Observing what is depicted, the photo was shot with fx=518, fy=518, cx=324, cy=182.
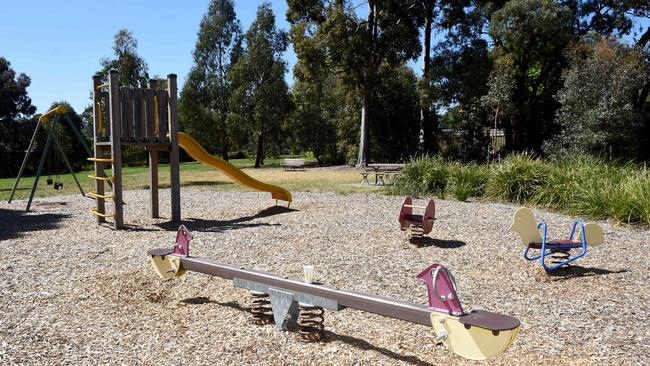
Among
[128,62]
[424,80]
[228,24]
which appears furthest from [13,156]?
[424,80]

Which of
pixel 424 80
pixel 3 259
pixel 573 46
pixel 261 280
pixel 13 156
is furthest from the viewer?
pixel 13 156

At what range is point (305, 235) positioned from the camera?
7.98 meters

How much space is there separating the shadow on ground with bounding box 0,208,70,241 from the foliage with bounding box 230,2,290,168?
21.9 meters

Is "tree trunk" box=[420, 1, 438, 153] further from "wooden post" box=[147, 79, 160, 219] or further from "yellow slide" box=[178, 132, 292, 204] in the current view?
"wooden post" box=[147, 79, 160, 219]

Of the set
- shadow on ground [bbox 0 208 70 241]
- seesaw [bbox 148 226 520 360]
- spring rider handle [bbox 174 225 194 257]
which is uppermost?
spring rider handle [bbox 174 225 194 257]

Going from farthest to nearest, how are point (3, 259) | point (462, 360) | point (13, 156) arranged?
1. point (13, 156)
2. point (3, 259)
3. point (462, 360)

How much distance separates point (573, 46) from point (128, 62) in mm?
18774

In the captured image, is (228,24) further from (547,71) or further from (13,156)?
(547,71)

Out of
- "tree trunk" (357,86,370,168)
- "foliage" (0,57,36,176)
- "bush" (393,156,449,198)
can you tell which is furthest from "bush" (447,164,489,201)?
"foliage" (0,57,36,176)

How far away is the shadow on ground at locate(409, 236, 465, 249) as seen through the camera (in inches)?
283

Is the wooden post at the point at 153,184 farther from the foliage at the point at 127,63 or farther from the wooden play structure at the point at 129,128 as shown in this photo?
the foliage at the point at 127,63

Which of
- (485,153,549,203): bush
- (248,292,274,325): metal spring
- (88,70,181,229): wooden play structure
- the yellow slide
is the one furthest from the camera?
(485,153,549,203): bush

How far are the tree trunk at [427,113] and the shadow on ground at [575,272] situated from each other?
2065cm

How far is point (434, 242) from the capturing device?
291 inches
